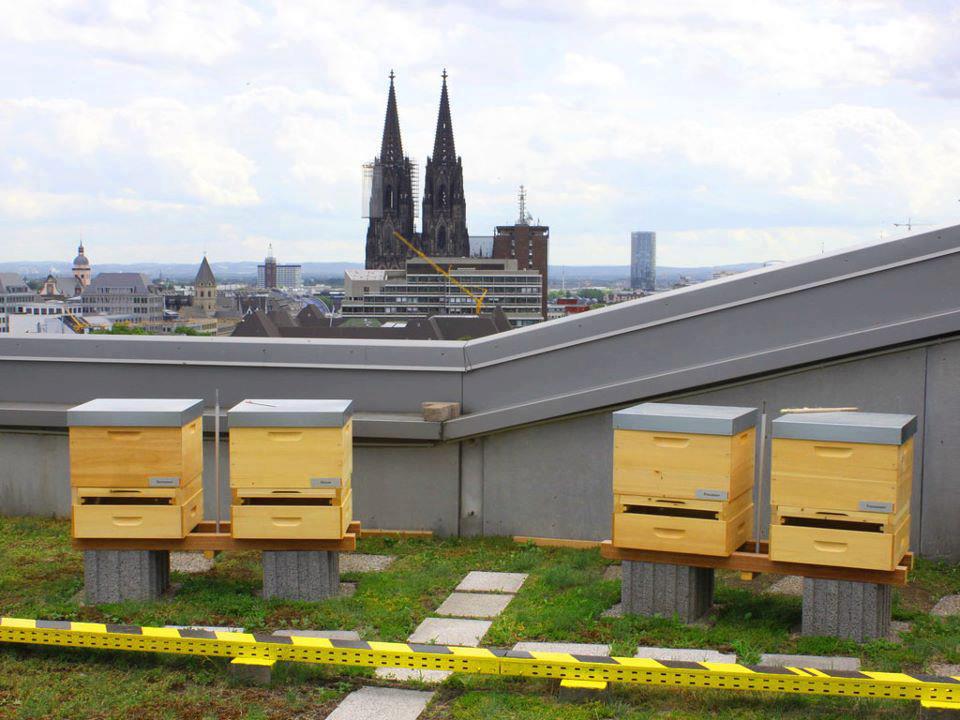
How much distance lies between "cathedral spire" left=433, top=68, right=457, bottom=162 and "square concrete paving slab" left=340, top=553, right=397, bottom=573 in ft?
398

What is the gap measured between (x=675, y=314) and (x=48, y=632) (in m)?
4.67

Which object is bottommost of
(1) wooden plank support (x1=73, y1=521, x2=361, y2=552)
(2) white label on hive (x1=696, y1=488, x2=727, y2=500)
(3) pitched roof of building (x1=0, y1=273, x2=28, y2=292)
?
(1) wooden plank support (x1=73, y1=521, x2=361, y2=552)

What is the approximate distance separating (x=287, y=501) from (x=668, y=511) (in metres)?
2.31

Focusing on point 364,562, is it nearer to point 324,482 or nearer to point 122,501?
point 324,482

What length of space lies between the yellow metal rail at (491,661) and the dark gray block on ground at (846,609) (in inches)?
29.8

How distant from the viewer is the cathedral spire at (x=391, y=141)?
433 ft

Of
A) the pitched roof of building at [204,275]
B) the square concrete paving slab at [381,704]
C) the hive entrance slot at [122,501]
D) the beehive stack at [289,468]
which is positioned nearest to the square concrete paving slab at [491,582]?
the beehive stack at [289,468]

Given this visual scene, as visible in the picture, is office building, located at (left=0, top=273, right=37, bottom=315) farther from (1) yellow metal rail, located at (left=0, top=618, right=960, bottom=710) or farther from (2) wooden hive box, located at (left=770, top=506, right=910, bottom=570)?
(2) wooden hive box, located at (left=770, top=506, right=910, bottom=570)

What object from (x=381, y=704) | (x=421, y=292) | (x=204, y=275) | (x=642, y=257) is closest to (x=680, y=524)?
(x=381, y=704)

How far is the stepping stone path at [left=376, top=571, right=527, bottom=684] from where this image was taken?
16.5ft

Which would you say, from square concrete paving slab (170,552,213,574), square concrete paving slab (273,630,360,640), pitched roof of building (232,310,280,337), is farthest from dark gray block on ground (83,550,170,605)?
pitched roof of building (232,310,280,337)

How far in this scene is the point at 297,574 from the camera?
20.4 feet

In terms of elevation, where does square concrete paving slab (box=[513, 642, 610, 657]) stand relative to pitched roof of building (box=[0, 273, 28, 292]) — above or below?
below

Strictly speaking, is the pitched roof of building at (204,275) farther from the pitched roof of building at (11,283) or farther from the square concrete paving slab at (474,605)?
the square concrete paving slab at (474,605)
